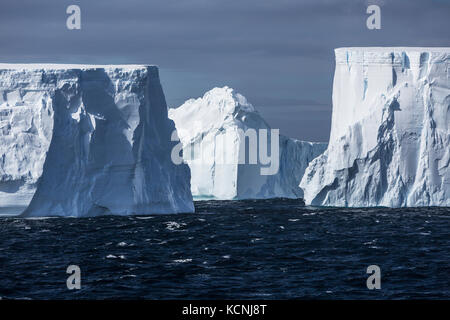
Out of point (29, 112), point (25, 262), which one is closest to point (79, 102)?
point (29, 112)

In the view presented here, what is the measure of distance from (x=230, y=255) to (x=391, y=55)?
2025 cm

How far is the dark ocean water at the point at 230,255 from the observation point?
2075 cm

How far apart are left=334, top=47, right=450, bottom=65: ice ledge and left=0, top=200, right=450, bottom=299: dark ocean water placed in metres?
7.34

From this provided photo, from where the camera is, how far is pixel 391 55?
44.1 metres

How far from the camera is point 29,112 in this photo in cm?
3638

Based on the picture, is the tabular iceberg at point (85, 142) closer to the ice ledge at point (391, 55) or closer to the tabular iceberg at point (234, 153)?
the ice ledge at point (391, 55)

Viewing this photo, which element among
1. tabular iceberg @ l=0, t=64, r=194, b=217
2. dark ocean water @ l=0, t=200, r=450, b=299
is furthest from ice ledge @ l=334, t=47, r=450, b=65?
tabular iceberg @ l=0, t=64, r=194, b=217

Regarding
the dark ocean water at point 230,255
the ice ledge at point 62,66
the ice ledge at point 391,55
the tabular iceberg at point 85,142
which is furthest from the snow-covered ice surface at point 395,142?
the ice ledge at point 62,66

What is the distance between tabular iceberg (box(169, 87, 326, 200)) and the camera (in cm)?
5500

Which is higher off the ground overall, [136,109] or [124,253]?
[136,109]

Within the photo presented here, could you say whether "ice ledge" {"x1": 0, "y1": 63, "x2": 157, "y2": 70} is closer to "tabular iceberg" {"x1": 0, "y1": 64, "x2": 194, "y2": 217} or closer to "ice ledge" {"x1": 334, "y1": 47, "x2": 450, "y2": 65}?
"tabular iceberg" {"x1": 0, "y1": 64, "x2": 194, "y2": 217}
